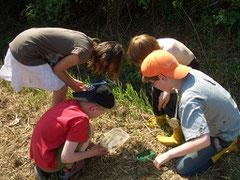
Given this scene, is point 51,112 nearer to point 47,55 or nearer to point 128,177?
point 47,55

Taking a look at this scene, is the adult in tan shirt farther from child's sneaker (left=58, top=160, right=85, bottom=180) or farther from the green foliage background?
the green foliage background

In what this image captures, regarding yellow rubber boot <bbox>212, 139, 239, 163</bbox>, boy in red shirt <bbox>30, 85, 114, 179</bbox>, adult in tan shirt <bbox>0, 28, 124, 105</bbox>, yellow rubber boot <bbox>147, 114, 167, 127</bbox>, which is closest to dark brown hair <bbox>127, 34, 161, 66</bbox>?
adult in tan shirt <bbox>0, 28, 124, 105</bbox>

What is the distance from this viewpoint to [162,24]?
3.97 meters

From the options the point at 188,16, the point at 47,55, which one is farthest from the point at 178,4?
the point at 47,55

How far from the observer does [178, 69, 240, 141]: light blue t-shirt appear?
1693 millimetres

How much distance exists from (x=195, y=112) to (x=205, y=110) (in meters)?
0.19

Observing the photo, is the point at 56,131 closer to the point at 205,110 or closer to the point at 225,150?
the point at 205,110

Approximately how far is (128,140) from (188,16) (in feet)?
6.68

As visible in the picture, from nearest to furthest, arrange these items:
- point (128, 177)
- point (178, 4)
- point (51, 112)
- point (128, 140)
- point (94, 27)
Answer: point (51, 112), point (128, 177), point (128, 140), point (178, 4), point (94, 27)

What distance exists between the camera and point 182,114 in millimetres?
1746

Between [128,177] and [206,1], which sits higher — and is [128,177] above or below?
below

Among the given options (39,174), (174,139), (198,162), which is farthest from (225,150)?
(39,174)

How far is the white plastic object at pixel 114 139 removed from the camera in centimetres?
244

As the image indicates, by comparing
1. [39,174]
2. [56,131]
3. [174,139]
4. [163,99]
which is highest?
[163,99]
